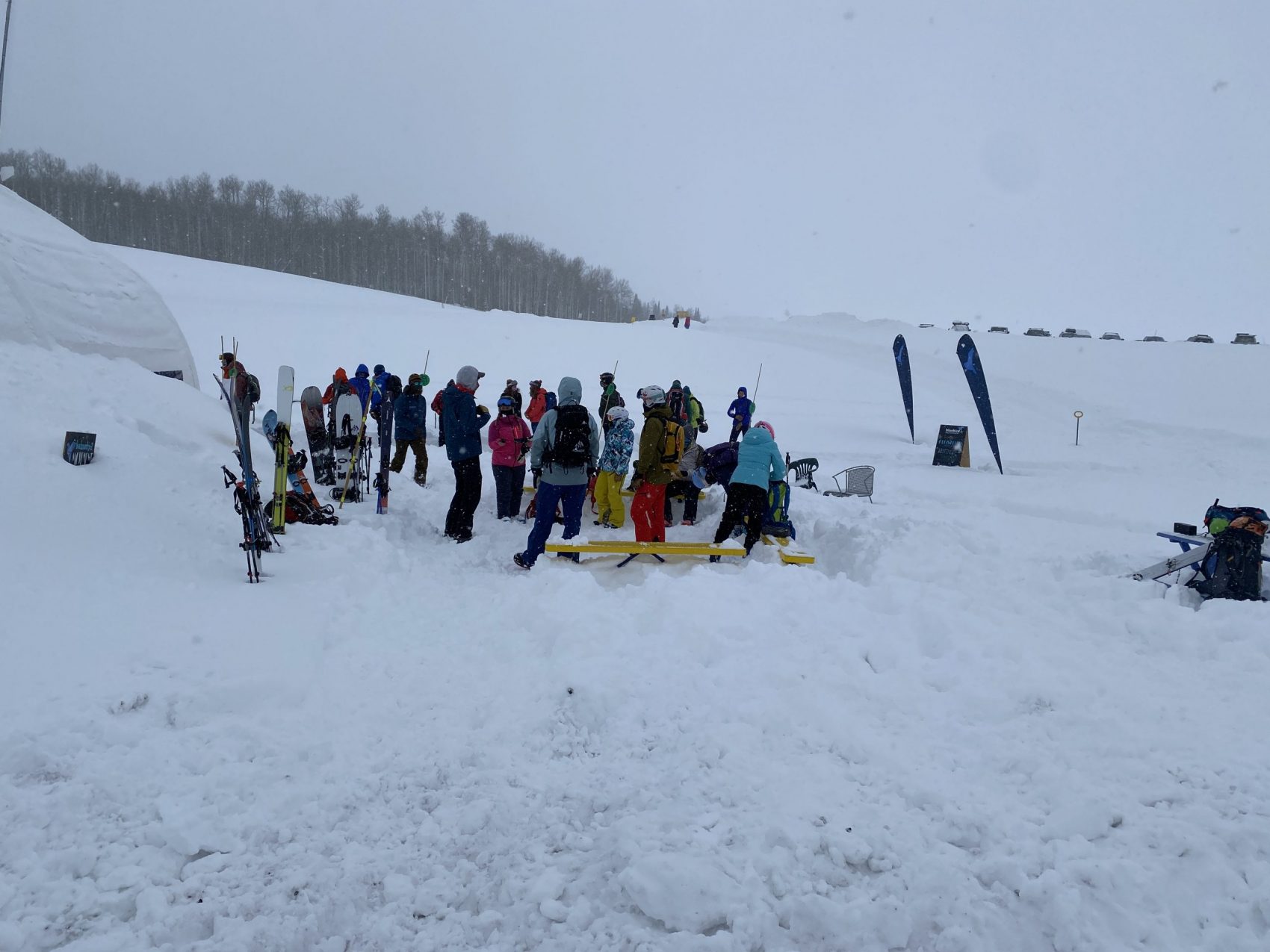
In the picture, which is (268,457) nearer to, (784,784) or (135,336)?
(135,336)

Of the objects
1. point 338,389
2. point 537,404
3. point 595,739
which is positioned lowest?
point 595,739

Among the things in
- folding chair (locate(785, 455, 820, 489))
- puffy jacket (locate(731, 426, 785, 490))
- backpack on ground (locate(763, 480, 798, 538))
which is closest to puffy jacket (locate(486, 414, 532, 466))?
puffy jacket (locate(731, 426, 785, 490))

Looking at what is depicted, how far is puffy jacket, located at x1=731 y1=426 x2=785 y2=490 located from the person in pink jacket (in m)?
2.87

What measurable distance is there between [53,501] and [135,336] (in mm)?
5993

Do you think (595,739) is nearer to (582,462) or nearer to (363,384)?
(582,462)

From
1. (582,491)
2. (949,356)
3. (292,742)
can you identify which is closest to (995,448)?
(582,491)

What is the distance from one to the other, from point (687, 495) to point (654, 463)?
1742 mm

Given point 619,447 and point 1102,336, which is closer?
point 619,447

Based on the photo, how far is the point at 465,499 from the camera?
768cm

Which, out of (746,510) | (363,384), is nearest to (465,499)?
(746,510)

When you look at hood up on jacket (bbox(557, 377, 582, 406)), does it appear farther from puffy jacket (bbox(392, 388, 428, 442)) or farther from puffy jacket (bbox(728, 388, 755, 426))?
puffy jacket (bbox(728, 388, 755, 426))

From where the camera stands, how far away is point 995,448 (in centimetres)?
1425

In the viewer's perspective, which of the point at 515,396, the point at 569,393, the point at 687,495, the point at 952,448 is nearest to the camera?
the point at 569,393

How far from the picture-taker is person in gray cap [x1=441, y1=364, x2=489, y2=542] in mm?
7566
